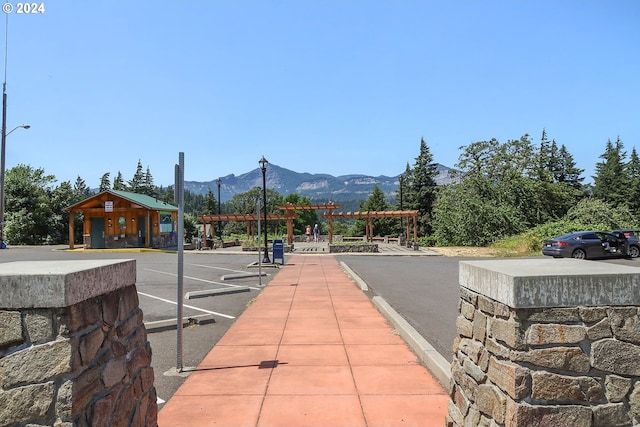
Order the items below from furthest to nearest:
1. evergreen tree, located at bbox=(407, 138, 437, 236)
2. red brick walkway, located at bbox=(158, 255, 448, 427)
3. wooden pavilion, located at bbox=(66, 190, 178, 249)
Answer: evergreen tree, located at bbox=(407, 138, 437, 236), wooden pavilion, located at bbox=(66, 190, 178, 249), red brick walkway, located at bbox=(158, 255, 448, 427)

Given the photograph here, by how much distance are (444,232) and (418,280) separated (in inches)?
1099

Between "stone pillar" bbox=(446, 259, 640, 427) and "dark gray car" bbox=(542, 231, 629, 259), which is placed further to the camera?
"dark gray car" bbox=(542, 231, 629, 259)

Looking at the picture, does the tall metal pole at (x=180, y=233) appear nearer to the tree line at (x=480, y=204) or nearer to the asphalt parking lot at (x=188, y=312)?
the asphalt parking lot at (x=188, y=312)

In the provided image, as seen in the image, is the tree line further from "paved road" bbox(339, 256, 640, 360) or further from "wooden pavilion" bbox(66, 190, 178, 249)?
"paved road" bbox(339, 256, 640, 360)

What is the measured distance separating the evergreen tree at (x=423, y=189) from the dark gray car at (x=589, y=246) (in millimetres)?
39496

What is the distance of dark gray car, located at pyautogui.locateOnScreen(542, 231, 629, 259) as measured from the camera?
20.8 metres

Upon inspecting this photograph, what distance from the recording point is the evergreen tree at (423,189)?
6209cm

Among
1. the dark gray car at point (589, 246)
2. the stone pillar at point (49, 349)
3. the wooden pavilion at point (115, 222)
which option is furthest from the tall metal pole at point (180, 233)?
the wooden pavilion at point (115, 222)

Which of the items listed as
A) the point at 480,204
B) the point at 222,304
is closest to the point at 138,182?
the point at 480,204

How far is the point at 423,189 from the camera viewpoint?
6312 cm

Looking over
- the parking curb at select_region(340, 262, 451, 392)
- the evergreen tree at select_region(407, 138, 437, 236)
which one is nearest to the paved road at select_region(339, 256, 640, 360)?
the parking curb at select_region(340, 262, 451, 392)

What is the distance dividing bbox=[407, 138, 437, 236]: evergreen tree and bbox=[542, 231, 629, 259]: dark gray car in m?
39.5

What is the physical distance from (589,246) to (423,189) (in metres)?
42.7

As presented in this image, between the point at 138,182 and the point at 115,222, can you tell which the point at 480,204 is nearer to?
the point at 115,222
